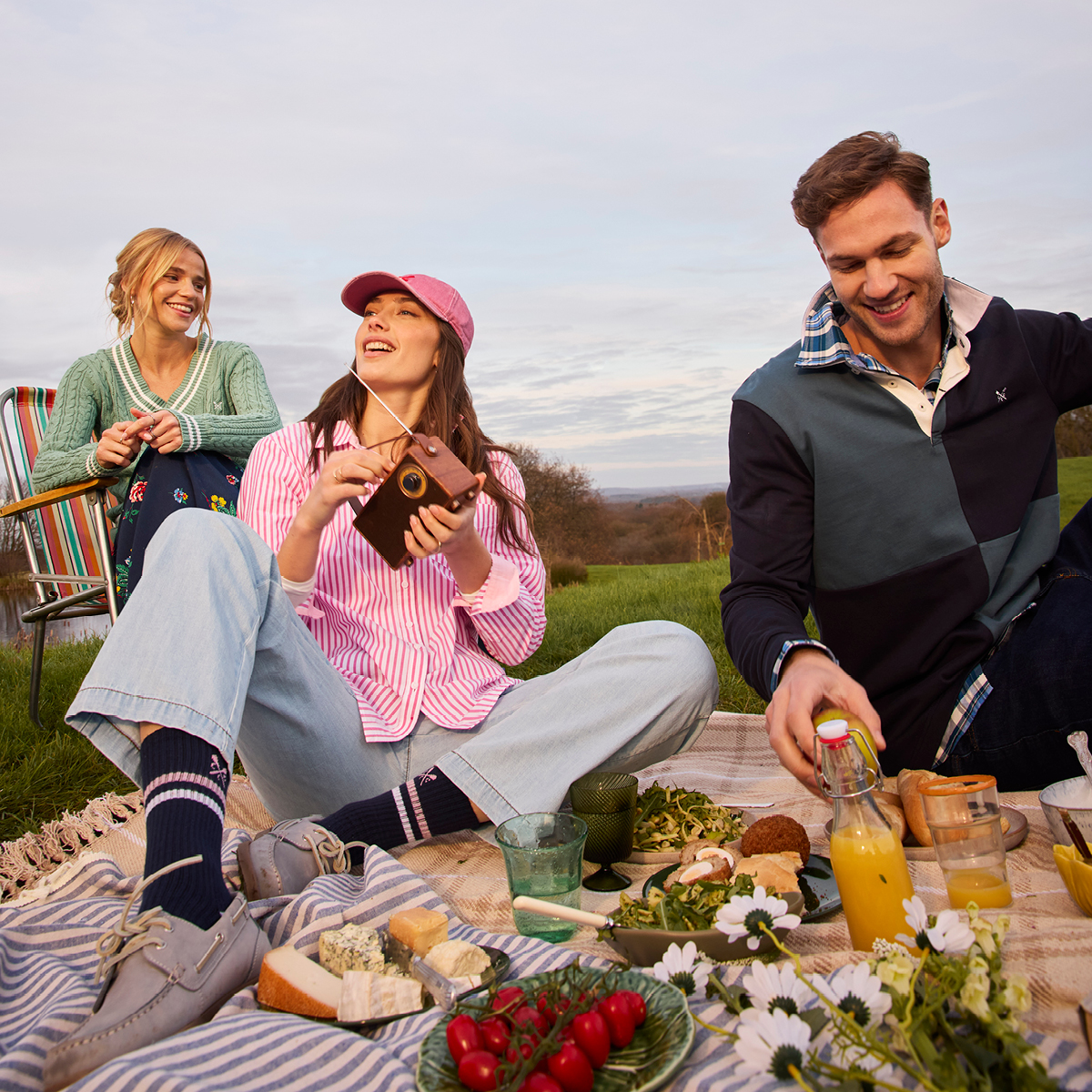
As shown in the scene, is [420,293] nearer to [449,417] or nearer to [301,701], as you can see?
[449,417]

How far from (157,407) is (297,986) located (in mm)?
2992

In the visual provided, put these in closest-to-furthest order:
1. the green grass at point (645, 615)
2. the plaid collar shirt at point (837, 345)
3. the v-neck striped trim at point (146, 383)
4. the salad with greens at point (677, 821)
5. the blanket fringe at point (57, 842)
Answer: the salad with greens at point (677, 821) → the plaid collar shirt at point (837, 345) → the blanket fringe at point (57, 842) → the v-neck striped trim at point (146, 383) → the green grass at point (645, 615)

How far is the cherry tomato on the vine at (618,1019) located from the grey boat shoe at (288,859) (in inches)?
39.1

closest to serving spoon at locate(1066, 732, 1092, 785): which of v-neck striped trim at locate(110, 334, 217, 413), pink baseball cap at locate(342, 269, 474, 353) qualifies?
pink baseball cap at locate(342, 269, 474, 353)

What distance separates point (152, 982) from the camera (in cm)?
138

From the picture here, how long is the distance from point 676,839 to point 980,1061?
4.20ft

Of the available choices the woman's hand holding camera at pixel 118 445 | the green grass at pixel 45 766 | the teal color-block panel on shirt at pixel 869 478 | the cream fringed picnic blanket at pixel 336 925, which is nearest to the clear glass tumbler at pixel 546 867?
the cream fringed picnic blanket at pixel 336 925

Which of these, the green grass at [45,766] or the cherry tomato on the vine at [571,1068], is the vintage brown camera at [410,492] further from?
the green grass at [45,766]

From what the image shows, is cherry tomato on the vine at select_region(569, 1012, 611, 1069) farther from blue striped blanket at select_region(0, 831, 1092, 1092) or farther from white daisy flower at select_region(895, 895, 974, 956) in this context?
white daisy flower at select_region(895, 895, 974, 956)

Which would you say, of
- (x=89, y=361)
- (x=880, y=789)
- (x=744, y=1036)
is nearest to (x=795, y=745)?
(x=880, y=789)

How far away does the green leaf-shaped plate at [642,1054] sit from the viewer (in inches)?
43.4

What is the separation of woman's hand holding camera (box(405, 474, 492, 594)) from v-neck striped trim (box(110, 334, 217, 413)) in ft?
6.61

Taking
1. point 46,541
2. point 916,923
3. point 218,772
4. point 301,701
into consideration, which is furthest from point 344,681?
point 46,541

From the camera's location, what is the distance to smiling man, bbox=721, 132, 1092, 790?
2240 millimetres
